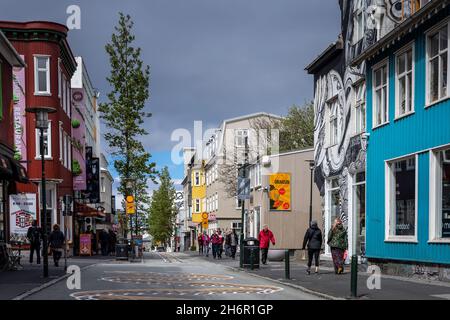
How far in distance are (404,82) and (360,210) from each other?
621 centimetres

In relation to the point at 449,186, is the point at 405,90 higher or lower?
higher

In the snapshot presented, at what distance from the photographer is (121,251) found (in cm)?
3588

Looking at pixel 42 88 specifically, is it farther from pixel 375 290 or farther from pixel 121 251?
pixel 375 290

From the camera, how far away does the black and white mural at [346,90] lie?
75.7ft

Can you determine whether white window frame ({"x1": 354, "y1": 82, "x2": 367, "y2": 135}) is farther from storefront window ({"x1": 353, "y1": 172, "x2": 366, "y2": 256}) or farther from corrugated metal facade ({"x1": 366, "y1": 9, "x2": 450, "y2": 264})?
storefront window ({"x1": 353, "y1": 172, "x2": 366, "y2": 256})

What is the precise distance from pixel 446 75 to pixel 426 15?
6.01ft

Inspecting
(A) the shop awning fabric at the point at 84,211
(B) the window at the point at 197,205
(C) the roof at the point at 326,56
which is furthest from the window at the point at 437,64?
(B) the window at the point at 197,205

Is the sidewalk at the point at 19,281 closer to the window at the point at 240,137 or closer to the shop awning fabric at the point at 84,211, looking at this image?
the shop awning fabric at the point at 84,211

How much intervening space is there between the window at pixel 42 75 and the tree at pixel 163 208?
66.2m

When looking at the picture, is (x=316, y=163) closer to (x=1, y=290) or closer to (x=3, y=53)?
(x=3, y=53)

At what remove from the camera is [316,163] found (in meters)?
32.0

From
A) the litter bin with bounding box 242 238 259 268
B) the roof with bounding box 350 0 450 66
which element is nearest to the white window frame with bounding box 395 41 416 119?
the roof with bounding box 350 0 450 66
